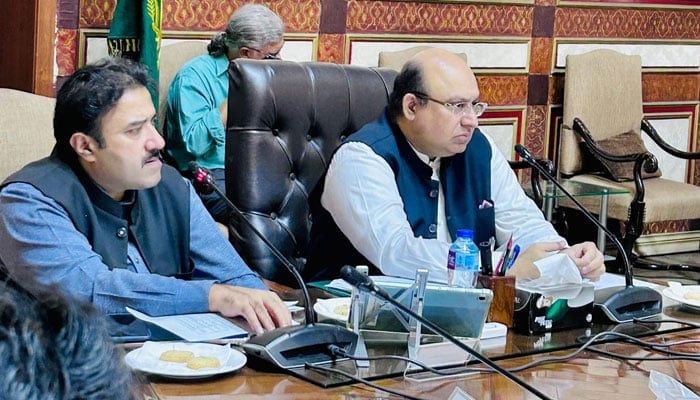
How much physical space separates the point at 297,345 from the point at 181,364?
0.20m

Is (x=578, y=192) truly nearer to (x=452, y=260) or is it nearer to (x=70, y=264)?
(x=452, y=260)

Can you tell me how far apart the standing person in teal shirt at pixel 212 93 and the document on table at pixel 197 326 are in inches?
76.3

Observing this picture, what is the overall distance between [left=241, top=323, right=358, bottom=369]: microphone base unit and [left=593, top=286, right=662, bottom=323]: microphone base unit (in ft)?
2.10

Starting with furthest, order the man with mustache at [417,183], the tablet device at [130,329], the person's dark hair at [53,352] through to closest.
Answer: the man with mustache at [417,183] → the tablet device at [130,329] → the person's dark hair at [53,352]

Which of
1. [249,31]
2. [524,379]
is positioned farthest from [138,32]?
[524,379]

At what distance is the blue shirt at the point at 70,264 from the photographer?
86.3 inches

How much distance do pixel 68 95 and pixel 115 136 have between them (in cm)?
13

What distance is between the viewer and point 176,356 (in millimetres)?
1782

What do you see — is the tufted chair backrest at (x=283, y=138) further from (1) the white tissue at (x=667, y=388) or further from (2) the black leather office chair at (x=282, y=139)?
(1) the white tissue at (x=667, y=388)

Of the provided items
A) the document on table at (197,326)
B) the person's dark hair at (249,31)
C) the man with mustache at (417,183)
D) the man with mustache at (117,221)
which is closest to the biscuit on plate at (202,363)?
the document on table at (197,326)

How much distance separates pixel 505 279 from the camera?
85.6 inches

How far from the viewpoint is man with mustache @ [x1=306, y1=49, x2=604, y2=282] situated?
9.15 ft

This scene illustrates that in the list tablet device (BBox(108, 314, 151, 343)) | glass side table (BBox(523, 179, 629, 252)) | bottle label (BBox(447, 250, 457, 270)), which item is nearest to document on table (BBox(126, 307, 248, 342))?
tablet device (BBox(108, 314, 151, 343))

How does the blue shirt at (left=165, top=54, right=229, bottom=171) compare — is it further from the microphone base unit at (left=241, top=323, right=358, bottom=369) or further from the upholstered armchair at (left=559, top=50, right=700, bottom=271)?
the microphone base unit at (left=241, top=323, right=358, bottom=369)
